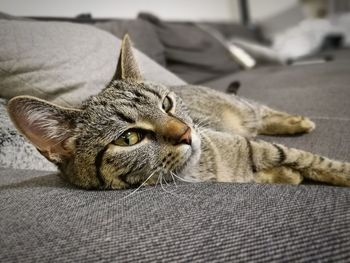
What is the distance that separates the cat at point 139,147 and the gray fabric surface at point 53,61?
26 centimetres

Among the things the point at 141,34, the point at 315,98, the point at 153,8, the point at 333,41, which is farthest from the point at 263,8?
the point at 315,98

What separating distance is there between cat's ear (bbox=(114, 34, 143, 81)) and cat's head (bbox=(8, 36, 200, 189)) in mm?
164

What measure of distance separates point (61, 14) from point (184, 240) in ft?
6.72

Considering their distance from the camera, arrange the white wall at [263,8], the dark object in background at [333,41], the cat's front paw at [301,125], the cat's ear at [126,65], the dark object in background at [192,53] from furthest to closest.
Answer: the white wall at [263,8] < the dark object in background at [333,41] < the dark object in background at [192,53] < the cat's front paw at [301,125] < the cat's ear at [126,65]

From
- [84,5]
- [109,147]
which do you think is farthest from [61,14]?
→ [109,147]

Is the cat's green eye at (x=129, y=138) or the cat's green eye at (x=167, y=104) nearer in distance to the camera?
the cat's green eye at (x=129, y=138)

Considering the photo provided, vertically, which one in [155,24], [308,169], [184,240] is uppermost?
[155,24]

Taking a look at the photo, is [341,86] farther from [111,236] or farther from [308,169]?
[111,236]

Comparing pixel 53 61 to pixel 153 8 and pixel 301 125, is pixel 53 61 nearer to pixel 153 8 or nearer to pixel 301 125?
pixel 301 125

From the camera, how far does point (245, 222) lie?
436 mm

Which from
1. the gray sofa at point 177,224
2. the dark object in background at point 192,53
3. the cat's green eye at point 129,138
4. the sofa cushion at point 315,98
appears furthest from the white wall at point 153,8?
the gray sofa at point 177,224

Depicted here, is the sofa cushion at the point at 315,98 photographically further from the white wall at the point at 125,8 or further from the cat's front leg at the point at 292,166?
the white wall at the point at 125,8

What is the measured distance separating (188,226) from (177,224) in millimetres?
19

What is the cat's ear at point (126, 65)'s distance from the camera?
3.03 feet
